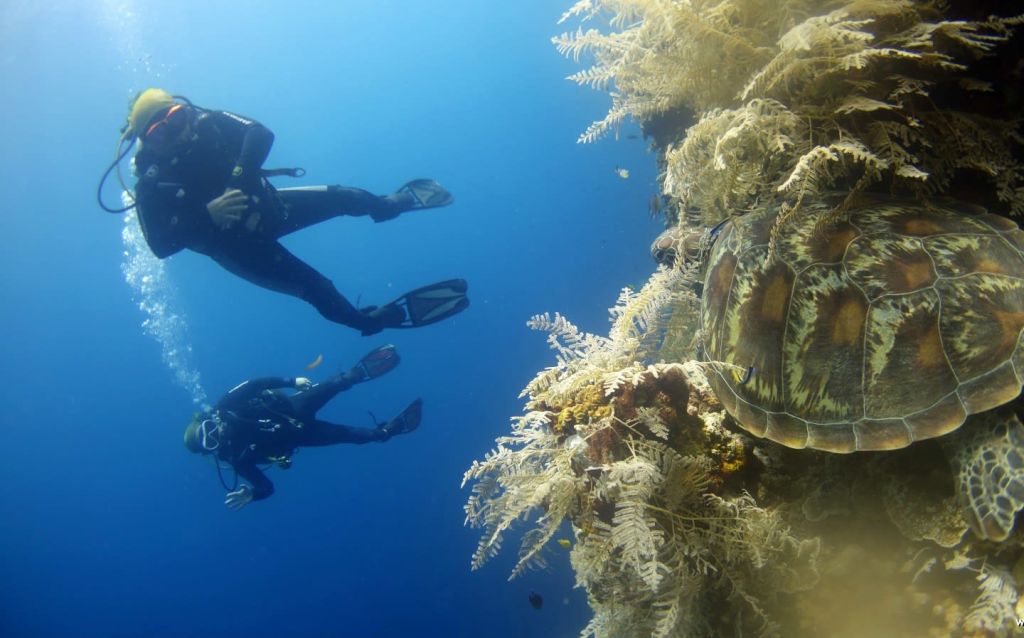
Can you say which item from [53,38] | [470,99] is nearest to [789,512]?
[53,38]

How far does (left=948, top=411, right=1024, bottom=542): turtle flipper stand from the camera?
160 cm

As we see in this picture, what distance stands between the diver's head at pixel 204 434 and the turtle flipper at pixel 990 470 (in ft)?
34.8

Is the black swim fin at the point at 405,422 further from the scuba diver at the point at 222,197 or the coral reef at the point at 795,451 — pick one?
the coral reef at the point at 795,451

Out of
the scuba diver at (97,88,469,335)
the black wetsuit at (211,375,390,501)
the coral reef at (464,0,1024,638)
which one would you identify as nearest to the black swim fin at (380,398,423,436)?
the black wetsuit at (211,375,390,501)

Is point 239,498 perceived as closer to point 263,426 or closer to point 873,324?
point 263,426

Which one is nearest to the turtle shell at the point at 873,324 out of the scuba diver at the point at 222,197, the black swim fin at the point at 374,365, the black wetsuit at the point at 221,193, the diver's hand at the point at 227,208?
the diver's hand at the point at 227,208

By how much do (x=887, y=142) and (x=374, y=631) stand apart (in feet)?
129

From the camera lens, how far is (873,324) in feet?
6.39

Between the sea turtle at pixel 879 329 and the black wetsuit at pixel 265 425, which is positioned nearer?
the sea turtle at pixel 879 329

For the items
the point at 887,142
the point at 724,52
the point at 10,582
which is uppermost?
the point at 10,582

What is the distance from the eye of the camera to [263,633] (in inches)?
1385

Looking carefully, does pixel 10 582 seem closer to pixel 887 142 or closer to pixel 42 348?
pixel 42 348

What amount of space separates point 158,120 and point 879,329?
7360mm

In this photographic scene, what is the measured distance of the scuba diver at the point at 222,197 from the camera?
5.70 metres
